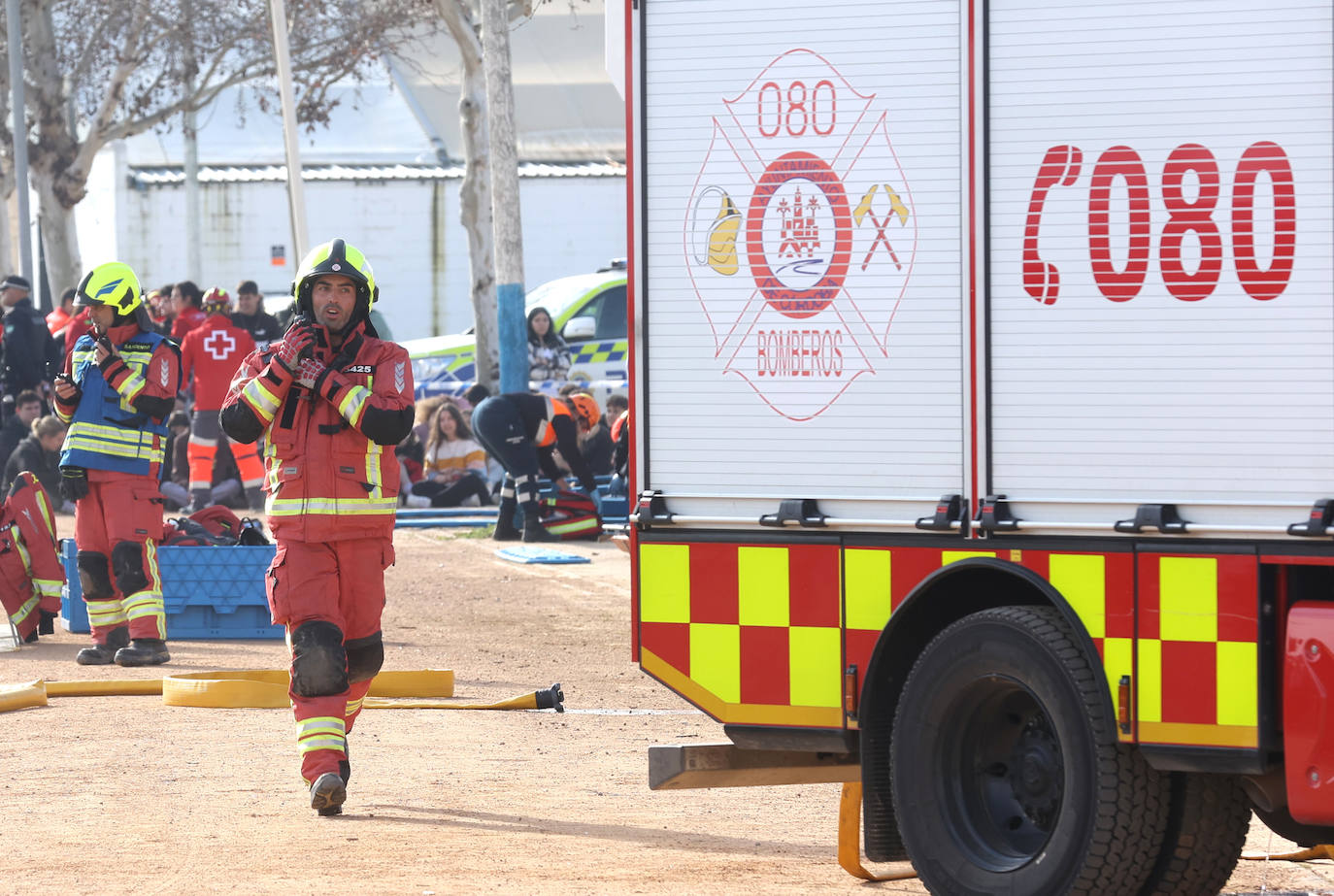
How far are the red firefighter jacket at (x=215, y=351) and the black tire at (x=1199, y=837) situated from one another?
535 inches

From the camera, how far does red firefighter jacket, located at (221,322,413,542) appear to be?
6645 millimetres

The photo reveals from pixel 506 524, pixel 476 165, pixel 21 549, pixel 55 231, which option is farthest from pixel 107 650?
pixel 55 231

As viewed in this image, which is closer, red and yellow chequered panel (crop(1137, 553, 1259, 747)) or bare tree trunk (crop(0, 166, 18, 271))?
red and yellow chequered panel (crop(1137, 553, 1259, 747))

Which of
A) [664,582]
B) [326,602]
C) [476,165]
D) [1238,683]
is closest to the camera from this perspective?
[1238,683]

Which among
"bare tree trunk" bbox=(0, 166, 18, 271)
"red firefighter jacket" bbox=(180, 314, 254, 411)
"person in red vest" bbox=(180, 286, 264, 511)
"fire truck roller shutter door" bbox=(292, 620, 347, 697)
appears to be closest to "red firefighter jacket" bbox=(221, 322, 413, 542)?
"fire truck roller shutter door" bbox=(292, 620, 347, 697)

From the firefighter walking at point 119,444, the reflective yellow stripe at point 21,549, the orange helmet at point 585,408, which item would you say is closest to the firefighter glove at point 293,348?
the firefighter walking at point 119,444

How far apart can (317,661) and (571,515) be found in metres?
9.77

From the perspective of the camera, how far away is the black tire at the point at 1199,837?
4.84 meters

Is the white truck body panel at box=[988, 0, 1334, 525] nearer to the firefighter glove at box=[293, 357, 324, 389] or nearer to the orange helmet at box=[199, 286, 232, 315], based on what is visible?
the firefighter glove at box=[293, 357, 324, 389]

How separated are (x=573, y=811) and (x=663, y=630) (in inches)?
51.5

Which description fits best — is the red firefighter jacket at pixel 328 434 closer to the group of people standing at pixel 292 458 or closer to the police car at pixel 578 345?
the group of people standing at pixel 292 458

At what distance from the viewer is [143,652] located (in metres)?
10.1

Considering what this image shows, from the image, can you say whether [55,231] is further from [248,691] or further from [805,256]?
[805,256]

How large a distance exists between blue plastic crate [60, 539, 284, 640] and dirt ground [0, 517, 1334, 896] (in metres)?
0.76
